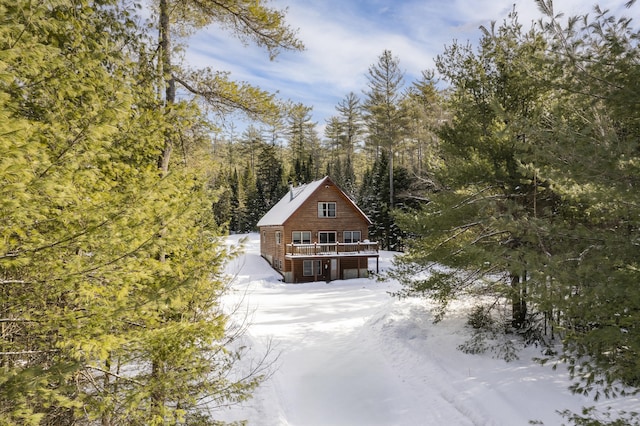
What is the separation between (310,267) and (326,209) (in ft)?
16.1

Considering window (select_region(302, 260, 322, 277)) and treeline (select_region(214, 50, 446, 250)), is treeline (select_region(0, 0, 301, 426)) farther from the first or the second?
window (select_region(302, 260, 322, 277))

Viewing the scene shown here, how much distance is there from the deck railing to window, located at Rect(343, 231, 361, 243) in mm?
1724

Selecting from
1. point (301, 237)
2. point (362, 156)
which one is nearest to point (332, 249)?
point (301, 237)

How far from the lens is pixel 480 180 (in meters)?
10.4

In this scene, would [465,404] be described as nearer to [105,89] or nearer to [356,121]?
[105,89]

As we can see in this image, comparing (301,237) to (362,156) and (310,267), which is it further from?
(362,156)

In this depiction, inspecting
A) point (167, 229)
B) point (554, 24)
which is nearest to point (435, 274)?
point (554, 24)

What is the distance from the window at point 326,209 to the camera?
2819 centimetres

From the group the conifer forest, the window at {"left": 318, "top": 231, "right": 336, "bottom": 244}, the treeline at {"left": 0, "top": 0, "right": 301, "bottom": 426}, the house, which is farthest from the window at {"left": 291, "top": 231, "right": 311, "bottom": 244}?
the treeline at {"left": 0, "top": 0, "right": 301, "bottom": 426}

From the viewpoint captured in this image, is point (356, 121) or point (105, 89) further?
point (356, 121)

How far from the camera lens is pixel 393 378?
973cm

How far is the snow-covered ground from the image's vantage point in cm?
757

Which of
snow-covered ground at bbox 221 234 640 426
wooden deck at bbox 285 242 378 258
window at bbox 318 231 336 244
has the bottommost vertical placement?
snow-covered ground at bbox 221 234 640 426

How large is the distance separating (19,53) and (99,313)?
87.1 inches
